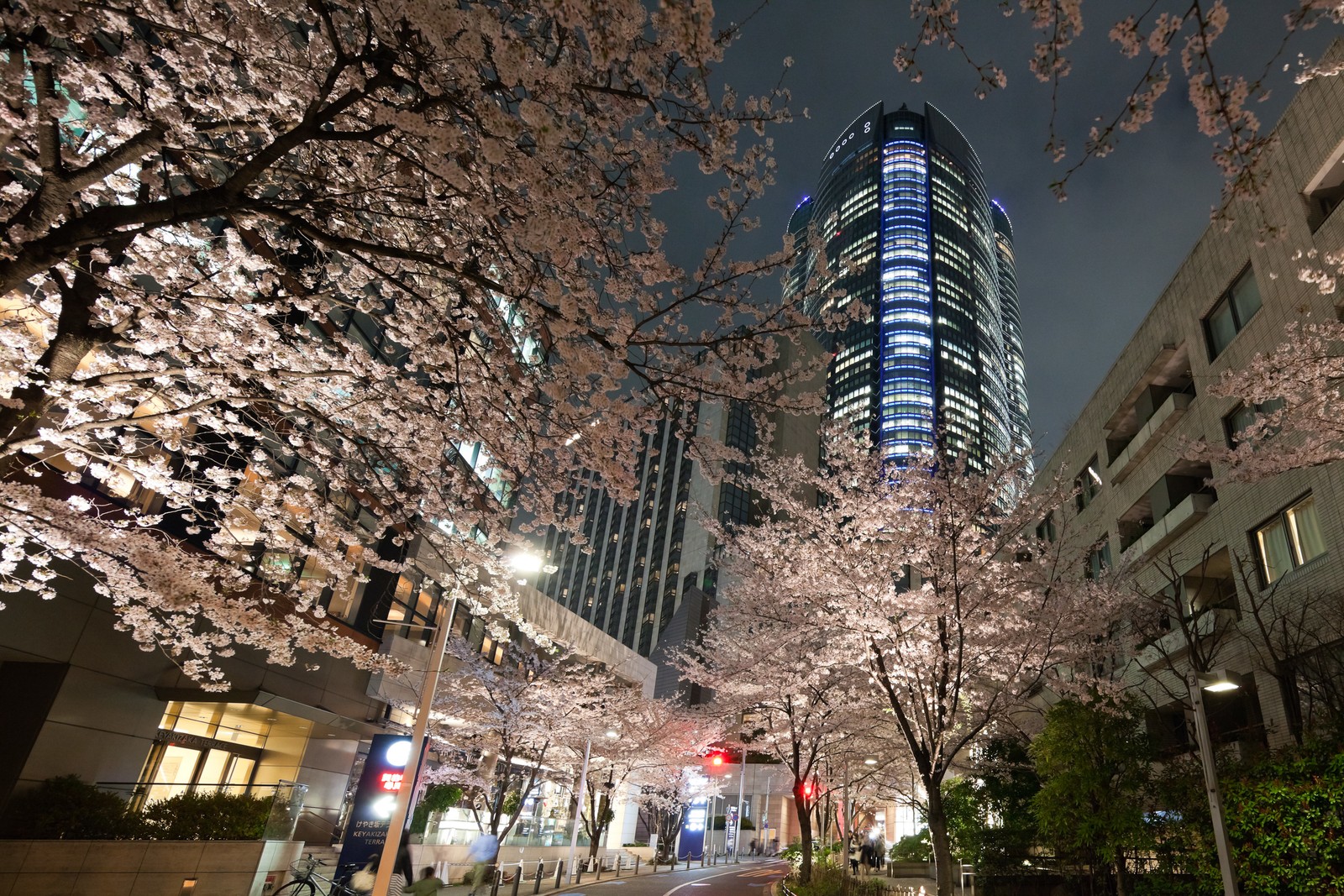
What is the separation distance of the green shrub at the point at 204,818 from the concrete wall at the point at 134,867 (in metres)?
0.24

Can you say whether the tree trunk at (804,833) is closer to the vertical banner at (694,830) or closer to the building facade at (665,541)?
the vertical banner at (694,830)

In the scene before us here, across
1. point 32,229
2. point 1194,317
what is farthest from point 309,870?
point 1194,317

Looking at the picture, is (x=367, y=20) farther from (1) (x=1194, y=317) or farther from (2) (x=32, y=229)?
(1) (x=1194, y=317)

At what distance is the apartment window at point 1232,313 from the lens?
18.4 meters

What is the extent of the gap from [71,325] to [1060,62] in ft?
26.9

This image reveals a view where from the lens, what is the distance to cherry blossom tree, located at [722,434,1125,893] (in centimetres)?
1264

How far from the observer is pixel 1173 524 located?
21.1m

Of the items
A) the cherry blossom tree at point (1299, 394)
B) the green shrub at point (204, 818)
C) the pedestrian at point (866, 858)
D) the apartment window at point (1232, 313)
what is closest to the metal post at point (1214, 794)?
the cherry blossom tree at point (1299, 394)

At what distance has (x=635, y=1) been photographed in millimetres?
4609

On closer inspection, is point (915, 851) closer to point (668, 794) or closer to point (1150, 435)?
point (668, 794)

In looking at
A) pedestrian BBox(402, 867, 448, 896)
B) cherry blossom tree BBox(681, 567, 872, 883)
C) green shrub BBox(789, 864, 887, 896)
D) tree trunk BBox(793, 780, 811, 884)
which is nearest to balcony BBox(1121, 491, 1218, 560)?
cherry blossom tree BBox(681, 567, 872, 883)

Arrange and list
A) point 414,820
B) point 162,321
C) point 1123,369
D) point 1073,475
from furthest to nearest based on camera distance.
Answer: point 1073,475 → point 1123,369 → point 414,820 → point 162,321

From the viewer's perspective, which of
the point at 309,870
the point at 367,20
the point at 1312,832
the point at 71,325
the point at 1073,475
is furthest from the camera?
the point at 1073,475

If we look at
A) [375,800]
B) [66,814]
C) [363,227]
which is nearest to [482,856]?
[375,800]
